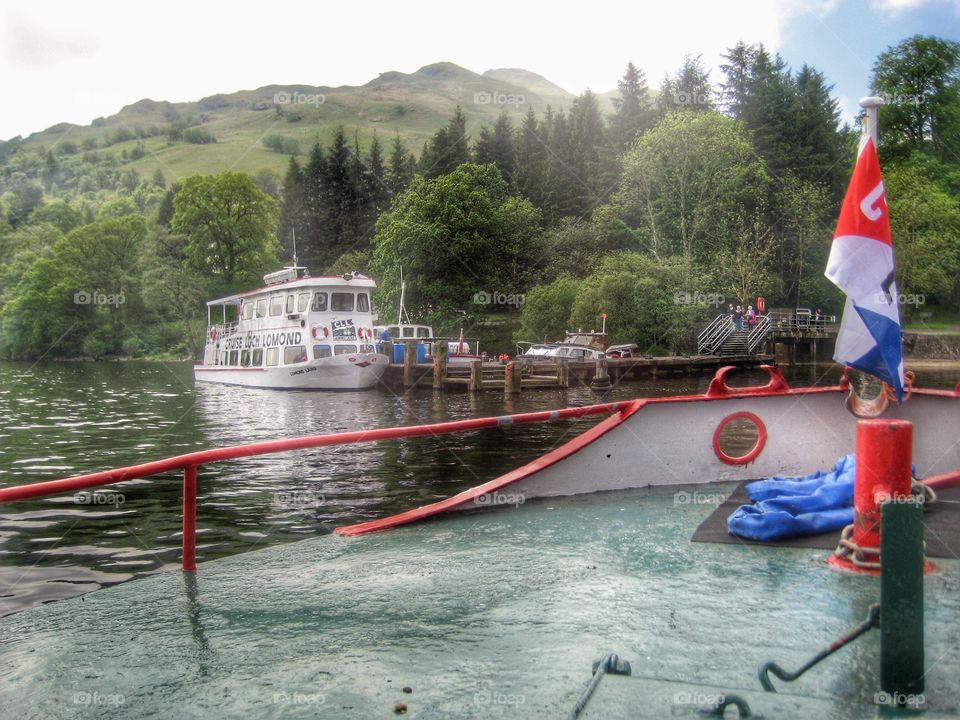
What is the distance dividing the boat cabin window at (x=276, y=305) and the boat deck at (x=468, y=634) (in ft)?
125

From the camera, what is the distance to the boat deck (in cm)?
373

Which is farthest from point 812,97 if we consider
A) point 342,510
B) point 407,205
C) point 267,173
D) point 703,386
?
point 267,173

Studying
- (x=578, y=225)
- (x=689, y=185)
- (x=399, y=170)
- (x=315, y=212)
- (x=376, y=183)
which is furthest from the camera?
(x=376, y=183)

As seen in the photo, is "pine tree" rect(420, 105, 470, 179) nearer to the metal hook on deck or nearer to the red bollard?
the red bollard

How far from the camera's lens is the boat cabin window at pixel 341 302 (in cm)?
4203

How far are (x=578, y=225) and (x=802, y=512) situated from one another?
6542 centimetres

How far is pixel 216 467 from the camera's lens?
17578 mm

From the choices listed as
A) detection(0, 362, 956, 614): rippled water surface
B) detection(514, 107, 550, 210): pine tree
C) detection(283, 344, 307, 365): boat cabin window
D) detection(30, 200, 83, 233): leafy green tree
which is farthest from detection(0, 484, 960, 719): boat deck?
detection(30, 200, 83, 233): leafy green tree

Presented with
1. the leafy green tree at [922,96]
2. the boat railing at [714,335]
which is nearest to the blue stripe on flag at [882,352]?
the boat railing at [714,335]

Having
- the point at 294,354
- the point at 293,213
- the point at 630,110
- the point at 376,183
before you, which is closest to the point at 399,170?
the point at 376,183

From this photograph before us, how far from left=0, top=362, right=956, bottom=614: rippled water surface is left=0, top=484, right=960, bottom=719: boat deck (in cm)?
422

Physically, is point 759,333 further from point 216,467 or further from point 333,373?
point 216,467

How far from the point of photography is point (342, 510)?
13289mm

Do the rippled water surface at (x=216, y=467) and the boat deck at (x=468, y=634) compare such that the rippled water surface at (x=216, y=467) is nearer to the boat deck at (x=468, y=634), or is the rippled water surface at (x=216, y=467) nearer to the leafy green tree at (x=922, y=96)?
the boat deck at (x=468, y=634)
